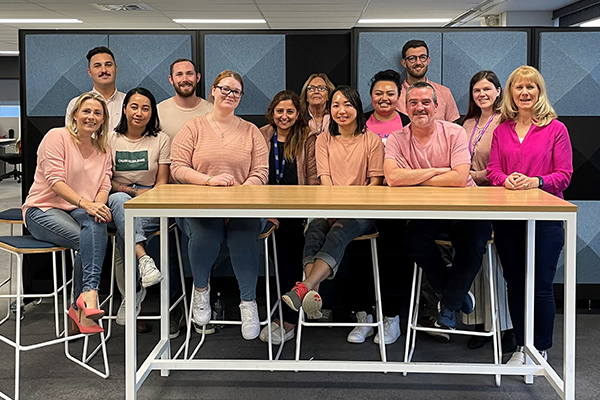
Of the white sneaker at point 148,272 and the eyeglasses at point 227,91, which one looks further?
the eyeglasses at point 227,91

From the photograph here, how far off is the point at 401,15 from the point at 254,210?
8456 millimetres

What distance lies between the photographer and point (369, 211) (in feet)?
8.03

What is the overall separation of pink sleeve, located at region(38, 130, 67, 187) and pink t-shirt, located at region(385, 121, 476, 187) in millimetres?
1588

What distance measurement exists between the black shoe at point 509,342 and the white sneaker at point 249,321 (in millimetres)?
1224

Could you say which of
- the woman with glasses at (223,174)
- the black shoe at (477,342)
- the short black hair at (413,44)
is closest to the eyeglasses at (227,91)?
the woman with glasses at (223,174)

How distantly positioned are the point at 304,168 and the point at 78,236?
1219mm

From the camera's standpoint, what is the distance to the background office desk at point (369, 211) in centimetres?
243

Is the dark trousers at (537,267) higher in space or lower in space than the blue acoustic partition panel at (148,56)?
lower

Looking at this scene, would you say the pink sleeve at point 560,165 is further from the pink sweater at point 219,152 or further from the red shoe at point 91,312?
the red shoe at point 91,312

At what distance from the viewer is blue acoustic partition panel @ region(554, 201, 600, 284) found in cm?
400

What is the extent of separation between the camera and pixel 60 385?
9.41 ft

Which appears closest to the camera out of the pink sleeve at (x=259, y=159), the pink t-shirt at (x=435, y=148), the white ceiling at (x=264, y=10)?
→ the pink t-shirt at (x=435, y=148)

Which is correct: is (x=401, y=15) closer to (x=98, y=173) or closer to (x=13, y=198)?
(x=13, y=198)

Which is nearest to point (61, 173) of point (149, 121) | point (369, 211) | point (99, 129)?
point (99, 129)
